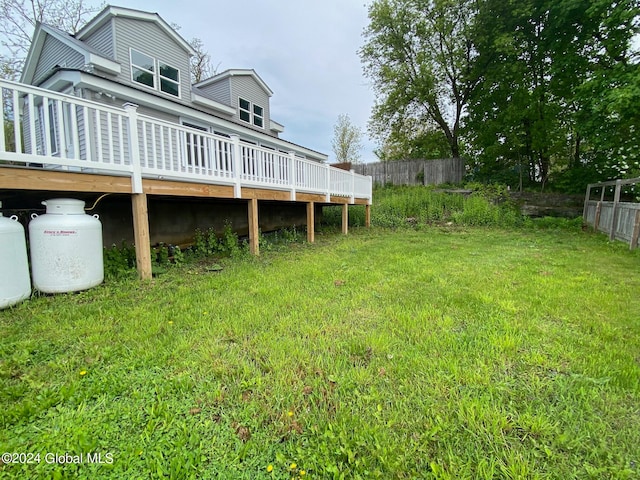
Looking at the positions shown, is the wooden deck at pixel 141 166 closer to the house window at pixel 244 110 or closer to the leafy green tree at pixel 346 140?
the house window at pixel 244 110

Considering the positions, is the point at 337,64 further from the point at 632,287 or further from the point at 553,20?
the point at 632,287

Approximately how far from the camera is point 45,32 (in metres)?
8.66

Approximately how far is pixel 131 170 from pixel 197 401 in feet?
10.6

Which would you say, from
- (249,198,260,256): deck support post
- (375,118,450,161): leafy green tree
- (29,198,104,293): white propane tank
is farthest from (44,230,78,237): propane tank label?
(375,118,450,161): leafy green tree

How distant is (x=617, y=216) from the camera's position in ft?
23.9

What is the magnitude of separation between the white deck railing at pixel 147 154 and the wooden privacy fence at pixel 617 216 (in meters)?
6.65

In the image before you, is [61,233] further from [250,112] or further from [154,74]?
[250,112]

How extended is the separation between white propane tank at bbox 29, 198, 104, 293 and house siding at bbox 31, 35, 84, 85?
704 centimetres

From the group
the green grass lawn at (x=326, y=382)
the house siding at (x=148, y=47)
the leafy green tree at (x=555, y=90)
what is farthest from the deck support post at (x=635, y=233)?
the house siding at (x=148, y=47)

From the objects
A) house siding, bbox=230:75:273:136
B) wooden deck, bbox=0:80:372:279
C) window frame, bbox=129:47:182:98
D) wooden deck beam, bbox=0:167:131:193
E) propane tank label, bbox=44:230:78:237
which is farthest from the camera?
house siding, bbox=230:75:273:136

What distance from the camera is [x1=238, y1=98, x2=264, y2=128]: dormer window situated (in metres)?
12.1

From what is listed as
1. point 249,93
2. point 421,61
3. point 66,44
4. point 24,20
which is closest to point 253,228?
point 66,44

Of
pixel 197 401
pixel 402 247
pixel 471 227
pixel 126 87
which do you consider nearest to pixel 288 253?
pixel 402 247

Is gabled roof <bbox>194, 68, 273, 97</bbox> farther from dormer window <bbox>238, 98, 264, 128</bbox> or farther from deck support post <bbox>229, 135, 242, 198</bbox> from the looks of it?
deck support post <bbox>229, 135, 242, 198</bbox>
